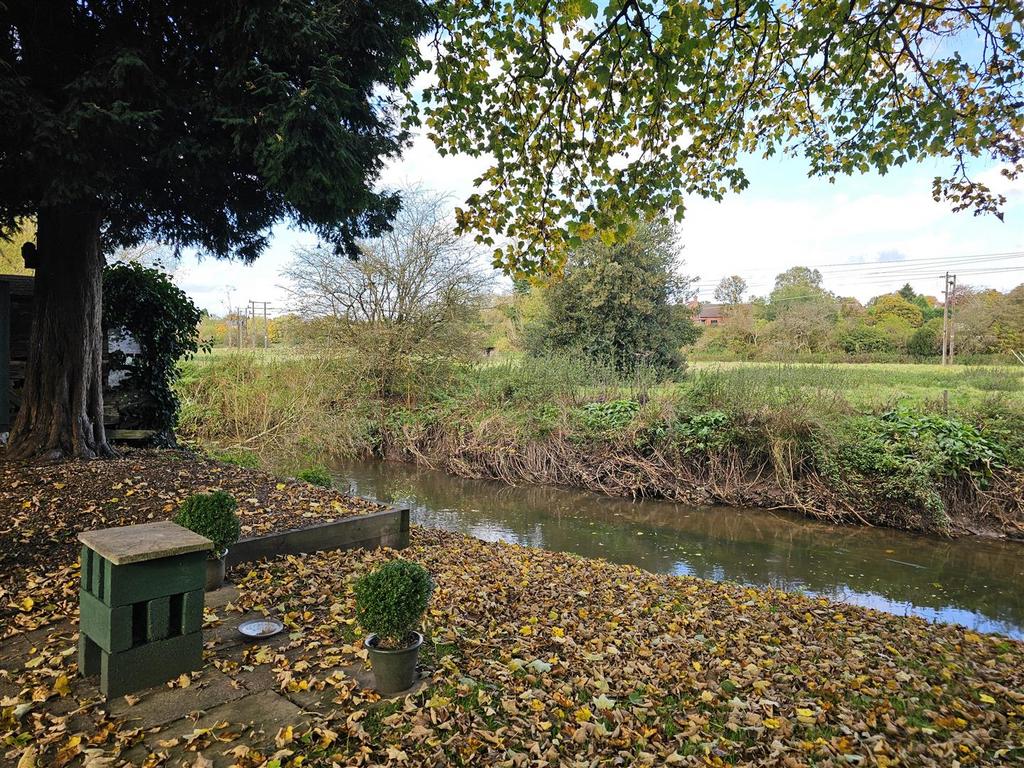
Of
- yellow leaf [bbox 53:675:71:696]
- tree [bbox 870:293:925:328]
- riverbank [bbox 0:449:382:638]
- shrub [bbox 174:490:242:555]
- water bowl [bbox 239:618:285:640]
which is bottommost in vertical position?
water bowl [bbox 239:618:285:640]

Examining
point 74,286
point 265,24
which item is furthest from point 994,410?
point 74,286

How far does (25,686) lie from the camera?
2656 millimetres

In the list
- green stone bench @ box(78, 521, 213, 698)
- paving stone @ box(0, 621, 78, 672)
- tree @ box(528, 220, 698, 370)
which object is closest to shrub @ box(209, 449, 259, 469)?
paving stone @ box(0, 621, 78, 672)

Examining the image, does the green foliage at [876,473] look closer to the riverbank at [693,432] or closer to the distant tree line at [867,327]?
the riverbank at [693,432]

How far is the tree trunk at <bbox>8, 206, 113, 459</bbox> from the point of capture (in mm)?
6078

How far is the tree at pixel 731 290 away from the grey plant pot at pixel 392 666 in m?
37.6

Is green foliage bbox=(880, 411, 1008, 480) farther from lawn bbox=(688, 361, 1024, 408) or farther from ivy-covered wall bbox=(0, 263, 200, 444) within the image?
ivy-covered wall bbox=(0, 263, 200, 444)

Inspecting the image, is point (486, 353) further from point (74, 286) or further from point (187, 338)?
point (74, 286)

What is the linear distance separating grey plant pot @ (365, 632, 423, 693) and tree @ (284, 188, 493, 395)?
41.1 ft

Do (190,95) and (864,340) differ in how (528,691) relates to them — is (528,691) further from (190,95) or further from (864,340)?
(864,340)

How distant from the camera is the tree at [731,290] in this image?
124 feet

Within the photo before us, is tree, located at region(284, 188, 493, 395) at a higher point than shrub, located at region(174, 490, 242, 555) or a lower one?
higher

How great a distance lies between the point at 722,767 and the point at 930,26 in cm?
552

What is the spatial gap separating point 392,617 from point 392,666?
0.25 meters
